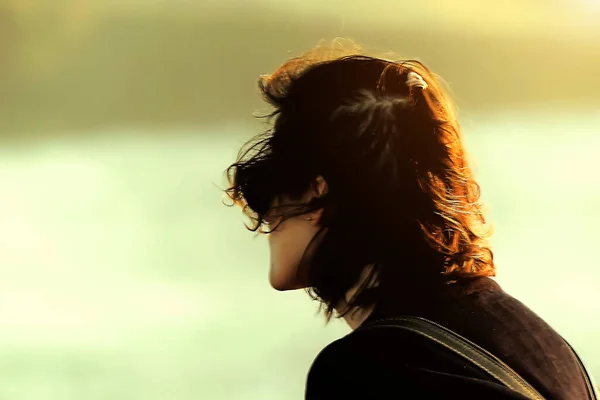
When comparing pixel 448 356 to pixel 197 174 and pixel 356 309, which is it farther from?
pixel 197 174

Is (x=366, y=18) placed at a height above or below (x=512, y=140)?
above

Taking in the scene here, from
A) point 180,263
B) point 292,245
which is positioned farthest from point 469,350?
point 180,263

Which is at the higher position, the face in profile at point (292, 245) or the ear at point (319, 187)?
the ear at point (319, 187)

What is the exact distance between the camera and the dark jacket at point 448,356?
0.50 meters

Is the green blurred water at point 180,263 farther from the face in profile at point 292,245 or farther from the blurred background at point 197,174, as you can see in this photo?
the face in profile at point 292,245

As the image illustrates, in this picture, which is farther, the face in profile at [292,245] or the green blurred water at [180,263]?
the green blurred water at [180,263]

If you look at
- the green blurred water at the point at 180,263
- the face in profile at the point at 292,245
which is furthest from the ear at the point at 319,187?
the green blurred water at the point at 180,263

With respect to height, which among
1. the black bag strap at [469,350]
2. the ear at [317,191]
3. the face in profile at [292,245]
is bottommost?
the black bag strap at [469,350]

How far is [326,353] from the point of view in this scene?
1.80ft

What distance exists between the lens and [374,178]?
63 centimetres

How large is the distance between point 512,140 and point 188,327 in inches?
20.9

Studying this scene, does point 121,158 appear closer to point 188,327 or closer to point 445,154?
point 188,327

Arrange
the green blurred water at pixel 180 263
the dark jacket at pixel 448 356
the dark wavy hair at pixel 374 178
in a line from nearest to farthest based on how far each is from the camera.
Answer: the dark jacket at pixel 448 356
the dark wavy hair at pixel 374 178
the green blurred water at pixel 180 263

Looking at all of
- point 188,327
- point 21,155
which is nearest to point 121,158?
point 21,155
